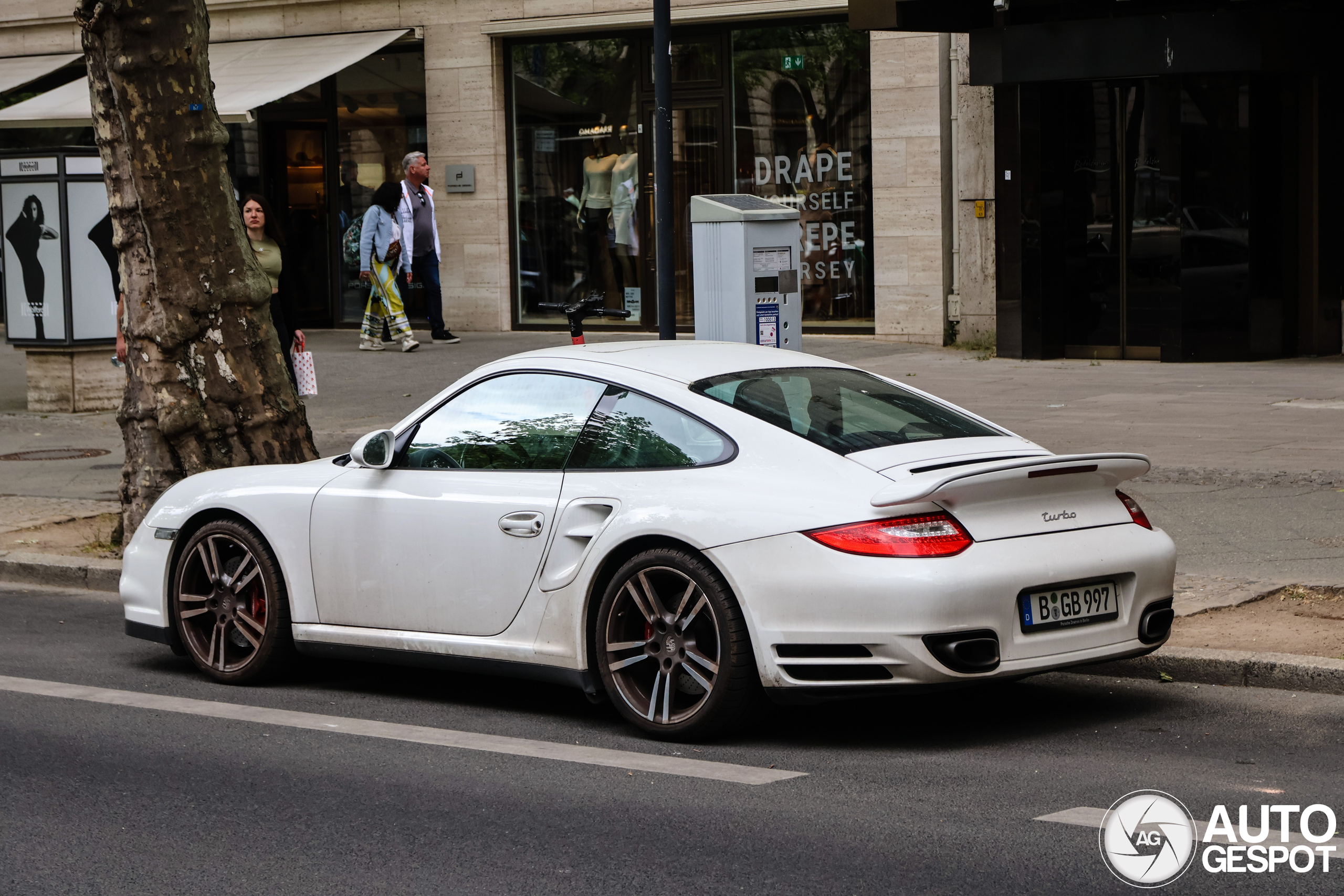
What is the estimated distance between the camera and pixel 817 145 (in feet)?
63.6

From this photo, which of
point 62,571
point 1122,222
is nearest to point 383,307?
point 1122,222

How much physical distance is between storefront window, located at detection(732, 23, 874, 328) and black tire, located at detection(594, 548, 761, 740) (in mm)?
14032

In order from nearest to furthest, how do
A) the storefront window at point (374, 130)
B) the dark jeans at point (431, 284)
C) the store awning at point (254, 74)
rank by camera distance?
the dark jeans at point (431, 284)
the store awning at point (254, 74)
the storefront window at point (374, 130)

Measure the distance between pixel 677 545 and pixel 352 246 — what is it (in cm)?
1732

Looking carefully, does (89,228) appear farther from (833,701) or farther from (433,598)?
(833,701)

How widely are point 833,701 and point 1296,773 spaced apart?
4.68 ft

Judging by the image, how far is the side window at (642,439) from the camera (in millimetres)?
5816

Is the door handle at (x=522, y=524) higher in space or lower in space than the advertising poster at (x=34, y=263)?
lower

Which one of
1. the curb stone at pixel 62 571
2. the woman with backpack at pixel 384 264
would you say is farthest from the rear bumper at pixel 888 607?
the woman with backpack at pixel 384 264

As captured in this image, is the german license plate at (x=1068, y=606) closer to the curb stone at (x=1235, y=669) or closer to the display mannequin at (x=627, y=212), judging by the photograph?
the curb stone at (x=1235, y=669)

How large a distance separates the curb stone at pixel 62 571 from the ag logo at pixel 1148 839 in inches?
236

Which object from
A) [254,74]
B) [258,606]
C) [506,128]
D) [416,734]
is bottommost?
[416,734]

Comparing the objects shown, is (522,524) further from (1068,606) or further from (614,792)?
(1068,606)

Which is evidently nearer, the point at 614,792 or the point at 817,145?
the point at 614,792
